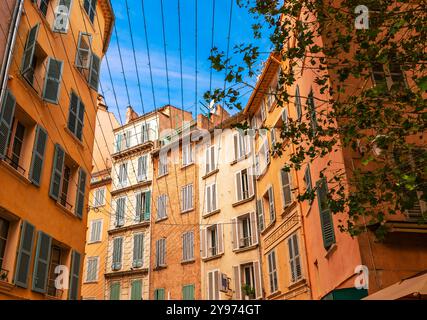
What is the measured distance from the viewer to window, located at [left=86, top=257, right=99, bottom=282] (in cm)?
3167

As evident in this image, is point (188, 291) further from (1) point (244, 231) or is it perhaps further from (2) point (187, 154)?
(2) point (187, 154)

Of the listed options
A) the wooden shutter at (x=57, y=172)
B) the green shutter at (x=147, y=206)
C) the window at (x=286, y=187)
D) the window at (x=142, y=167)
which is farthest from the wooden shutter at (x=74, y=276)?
the window at (x=142, y=167)

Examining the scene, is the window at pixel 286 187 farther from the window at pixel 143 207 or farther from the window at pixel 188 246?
the window at pixel 143 207

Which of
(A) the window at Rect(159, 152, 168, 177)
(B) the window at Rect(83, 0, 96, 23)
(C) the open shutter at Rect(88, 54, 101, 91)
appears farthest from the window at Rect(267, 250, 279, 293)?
(A) the window at Rect(159, 152, 168, 177)

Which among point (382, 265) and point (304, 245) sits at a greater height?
point (304, 245)

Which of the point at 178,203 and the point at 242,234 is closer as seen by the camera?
the point at 242,234

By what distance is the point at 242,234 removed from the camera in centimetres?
2403

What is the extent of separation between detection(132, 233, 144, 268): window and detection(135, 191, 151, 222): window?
1162 millimetres

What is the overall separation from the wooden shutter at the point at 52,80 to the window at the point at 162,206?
1746 centimetres

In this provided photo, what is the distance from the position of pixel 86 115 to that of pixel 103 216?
1858cm
